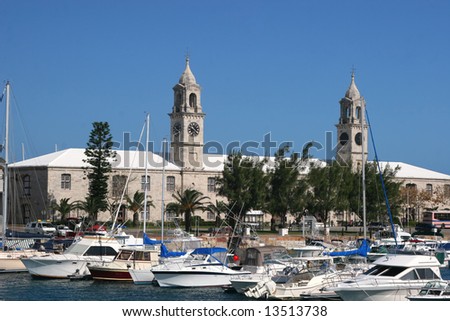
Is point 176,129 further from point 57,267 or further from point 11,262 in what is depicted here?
point 57,267

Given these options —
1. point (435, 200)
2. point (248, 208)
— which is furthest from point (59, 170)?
point (435, 200)

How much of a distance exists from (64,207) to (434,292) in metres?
45.8

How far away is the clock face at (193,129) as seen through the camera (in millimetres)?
76812

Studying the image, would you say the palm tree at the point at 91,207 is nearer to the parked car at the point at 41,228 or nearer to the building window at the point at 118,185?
the parked car at the point at 41,228

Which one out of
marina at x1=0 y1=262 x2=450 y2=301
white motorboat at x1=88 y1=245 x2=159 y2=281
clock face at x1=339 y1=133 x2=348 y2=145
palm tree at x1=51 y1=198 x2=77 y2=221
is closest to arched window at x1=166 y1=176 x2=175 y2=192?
palm tree at x1=51 y1=198 x2=77 y2=221

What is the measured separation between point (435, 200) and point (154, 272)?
5624 centimetres

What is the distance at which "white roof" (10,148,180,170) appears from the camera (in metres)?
70.9

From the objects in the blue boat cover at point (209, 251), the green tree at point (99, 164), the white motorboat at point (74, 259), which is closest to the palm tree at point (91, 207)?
the green tree at point (99, 164)

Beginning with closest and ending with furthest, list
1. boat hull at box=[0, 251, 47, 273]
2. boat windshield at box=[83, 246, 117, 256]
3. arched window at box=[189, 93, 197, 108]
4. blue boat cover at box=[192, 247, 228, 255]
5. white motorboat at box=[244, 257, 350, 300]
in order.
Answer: white motorboat at box=[244, 257, 350, 300] < blue boat cover at box=[192, 247, 228, 255] < boat windshield at box=[83, 246, 117, 256] < boat hull at box=[0, 251, 47, 273] < arched window at box=[189, 93, 197, 108]

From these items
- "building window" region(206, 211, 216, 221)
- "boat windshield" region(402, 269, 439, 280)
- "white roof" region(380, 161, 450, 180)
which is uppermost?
"white roof" region(380, 161, 450, 180)

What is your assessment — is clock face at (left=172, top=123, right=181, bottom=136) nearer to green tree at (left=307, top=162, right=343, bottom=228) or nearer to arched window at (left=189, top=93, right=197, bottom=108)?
arched window at (left=189, top=93, right=197, bottom=108)

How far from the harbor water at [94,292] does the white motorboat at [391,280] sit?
5032mm

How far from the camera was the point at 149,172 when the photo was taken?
2869 inches
